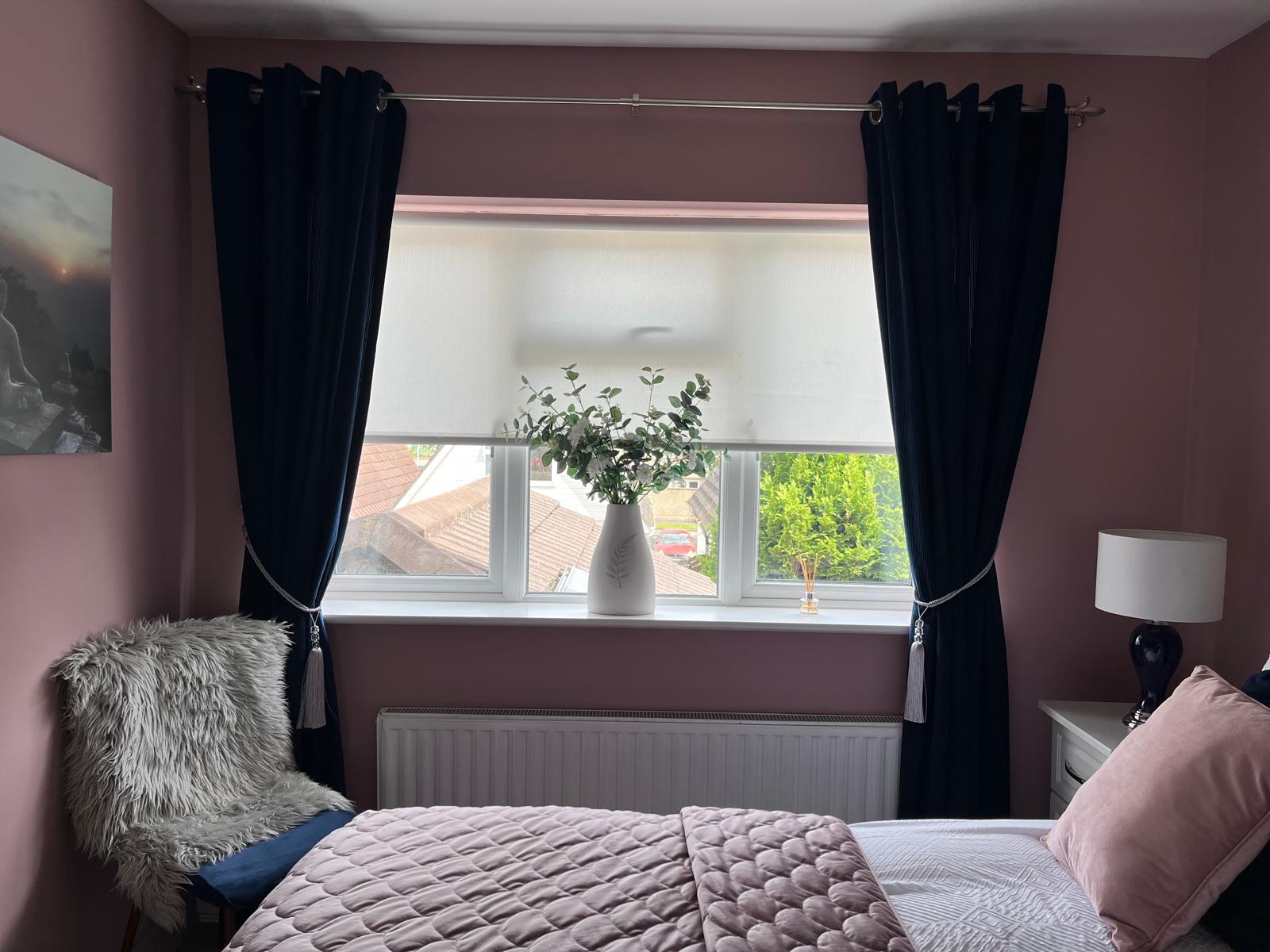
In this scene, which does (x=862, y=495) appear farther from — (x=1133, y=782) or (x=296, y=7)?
(x=296, y=7)

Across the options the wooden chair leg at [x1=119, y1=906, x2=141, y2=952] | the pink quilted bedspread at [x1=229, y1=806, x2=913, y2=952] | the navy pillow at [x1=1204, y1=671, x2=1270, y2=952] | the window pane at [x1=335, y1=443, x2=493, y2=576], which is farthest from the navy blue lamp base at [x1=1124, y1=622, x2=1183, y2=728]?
the wooden chair leg at [x1=119, y1=906, x2=141, y2=952]

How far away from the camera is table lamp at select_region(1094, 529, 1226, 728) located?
2.19 metres

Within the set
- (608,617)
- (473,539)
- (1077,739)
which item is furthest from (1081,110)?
(473,539)

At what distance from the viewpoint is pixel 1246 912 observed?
1.45m

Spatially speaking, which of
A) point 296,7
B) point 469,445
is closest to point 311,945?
point 469,445

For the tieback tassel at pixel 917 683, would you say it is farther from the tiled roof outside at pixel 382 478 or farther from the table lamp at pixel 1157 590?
the tiled roof outside at pixel 382 478

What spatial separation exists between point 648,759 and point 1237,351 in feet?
7.07

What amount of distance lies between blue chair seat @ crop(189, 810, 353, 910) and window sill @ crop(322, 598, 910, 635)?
0.73m

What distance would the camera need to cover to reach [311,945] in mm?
1400

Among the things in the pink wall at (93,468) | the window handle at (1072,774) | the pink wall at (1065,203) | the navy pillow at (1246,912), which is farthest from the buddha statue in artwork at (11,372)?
the window handle at (1072,774)

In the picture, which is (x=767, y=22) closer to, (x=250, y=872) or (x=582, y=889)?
(x=582, y=889)

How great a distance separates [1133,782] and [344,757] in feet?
7.34

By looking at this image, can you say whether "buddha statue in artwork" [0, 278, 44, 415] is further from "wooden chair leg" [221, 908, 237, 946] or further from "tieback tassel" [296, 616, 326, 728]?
"wooden chair leg" [221, 908, 237, 946]

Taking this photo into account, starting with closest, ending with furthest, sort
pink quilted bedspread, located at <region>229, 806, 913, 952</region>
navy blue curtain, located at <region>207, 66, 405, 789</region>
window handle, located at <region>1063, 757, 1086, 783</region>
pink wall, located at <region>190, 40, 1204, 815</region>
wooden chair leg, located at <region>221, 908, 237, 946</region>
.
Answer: pink quilted bedspread, located at <region>229, 806, 913, 952</region>, wooden chair leg, located at <region>221, 908, 237, 946</region>, window handle, located at <region>1063, 757, 1086, 783</region>, navy blue curtain, located at <region>207, 66, 405, 789</region>, pink wall, located at <region>190, 40, 1204, 815</region>
